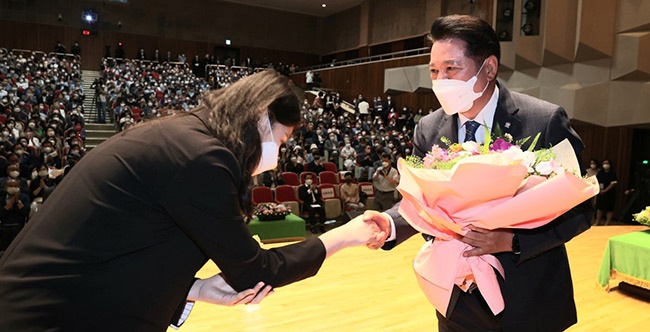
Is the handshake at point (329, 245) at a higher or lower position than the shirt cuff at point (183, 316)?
higher

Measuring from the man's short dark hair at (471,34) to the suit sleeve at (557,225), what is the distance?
0.29 metres

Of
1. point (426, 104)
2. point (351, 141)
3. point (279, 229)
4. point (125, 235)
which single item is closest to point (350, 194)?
point (279, 229)

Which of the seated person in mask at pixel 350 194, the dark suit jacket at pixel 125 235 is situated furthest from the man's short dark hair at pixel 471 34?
the seated person in mask at pixel 350 194

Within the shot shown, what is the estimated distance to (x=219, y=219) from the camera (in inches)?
44.4

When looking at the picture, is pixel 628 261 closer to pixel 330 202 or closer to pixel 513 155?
pixel 513 155

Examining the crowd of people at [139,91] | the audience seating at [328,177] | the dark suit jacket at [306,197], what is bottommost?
the dark suit jacket at [306,197]

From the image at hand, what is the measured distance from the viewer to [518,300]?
136 centimetres

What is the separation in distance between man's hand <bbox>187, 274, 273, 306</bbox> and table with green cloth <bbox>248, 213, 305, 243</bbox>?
5437 mm

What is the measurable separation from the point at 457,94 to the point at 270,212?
5.68m

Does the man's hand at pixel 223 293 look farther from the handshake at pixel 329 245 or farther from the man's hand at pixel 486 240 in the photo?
the man's hand at pixel 486 240

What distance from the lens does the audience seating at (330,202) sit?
28.6ft

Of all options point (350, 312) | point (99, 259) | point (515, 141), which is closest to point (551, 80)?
point (350, 312)

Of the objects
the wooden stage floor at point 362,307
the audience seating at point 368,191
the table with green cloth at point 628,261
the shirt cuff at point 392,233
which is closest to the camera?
the shirt cuff at point 392,233

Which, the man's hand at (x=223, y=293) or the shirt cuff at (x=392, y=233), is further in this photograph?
the shirt cuff at (x=392, y=233)
